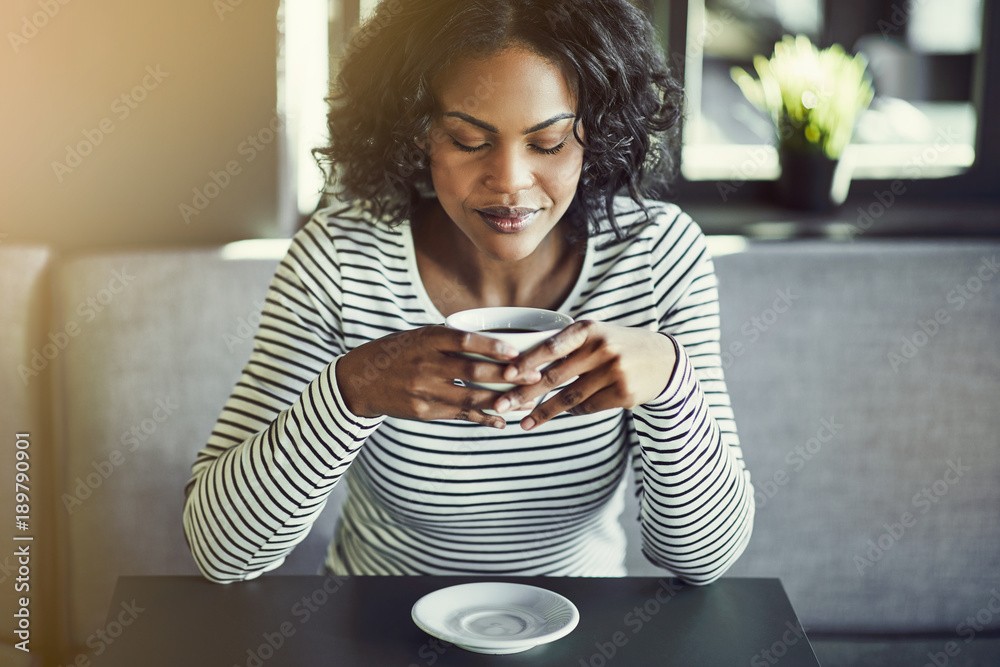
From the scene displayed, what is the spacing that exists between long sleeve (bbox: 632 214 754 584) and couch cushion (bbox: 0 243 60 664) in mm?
1029

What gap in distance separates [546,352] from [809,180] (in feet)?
4.54

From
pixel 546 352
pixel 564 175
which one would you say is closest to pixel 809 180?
pixel 564 175

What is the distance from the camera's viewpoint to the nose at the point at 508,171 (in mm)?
984

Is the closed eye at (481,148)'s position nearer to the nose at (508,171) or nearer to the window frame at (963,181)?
the nose at (508,171)

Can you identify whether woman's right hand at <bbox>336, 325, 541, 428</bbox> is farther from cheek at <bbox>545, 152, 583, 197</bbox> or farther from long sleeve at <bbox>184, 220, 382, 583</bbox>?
cheek at <bbox>545, 152, 583, 197</bbox>

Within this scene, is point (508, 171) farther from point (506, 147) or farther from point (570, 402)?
point (570, 402)

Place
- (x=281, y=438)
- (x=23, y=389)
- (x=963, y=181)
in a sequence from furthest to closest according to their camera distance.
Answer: (x=963, y=181) < (x=23, y=389) < (x=281, y=438)

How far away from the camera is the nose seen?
0.98 metres

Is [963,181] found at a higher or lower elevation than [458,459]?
higher

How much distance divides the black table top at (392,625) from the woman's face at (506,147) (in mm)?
401

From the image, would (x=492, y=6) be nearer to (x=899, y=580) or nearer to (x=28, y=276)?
(x=28, y=276)

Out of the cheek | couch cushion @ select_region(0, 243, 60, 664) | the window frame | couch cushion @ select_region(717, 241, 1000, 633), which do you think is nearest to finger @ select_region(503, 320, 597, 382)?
the cheek

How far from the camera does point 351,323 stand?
3.84ft

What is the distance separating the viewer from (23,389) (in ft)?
4.96
